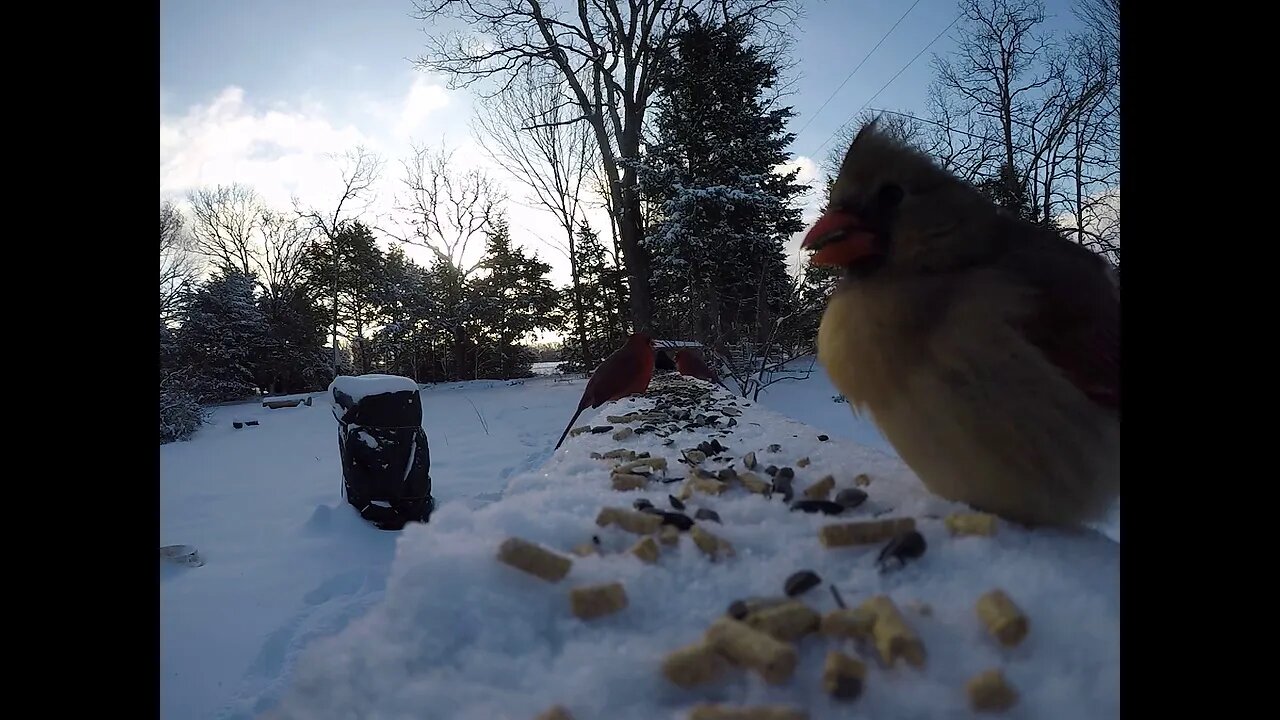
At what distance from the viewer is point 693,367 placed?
4.04m

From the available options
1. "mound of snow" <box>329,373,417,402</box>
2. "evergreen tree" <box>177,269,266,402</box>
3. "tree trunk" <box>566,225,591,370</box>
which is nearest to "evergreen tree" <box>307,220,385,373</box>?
"evergreen tree" <box>177,269,266,402</box>

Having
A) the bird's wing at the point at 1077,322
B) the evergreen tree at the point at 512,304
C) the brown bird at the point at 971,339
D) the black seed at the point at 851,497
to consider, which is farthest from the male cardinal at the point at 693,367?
the evergreen tree at the point at 512,304

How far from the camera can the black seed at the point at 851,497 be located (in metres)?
0.90

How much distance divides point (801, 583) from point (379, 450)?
4259 mm

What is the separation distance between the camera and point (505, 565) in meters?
0.62

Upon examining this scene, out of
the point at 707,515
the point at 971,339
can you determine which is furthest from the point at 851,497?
the point at 971,339

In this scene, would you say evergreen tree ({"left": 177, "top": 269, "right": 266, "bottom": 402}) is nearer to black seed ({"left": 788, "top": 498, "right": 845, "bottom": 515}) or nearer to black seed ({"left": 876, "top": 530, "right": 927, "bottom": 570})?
black seed ({"left": 788, "top": 498, "right": 845, "bottom": 515})

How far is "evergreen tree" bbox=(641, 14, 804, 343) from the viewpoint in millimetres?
9297

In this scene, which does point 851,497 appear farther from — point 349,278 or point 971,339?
point 349,278

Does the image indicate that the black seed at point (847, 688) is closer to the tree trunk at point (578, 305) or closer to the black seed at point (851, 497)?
the black seed at point (851, 497)

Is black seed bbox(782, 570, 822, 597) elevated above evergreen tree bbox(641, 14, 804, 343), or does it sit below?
below
